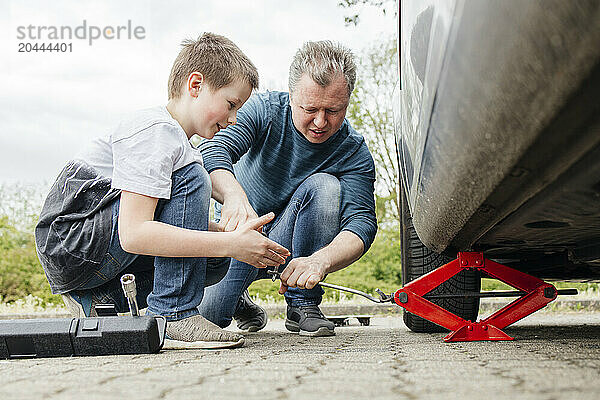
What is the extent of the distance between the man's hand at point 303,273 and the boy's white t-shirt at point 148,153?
1.77ft

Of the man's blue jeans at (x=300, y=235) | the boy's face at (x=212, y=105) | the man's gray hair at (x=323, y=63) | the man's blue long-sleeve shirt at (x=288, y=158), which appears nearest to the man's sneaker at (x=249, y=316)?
the man's blue jeans at (x=300, y=235)

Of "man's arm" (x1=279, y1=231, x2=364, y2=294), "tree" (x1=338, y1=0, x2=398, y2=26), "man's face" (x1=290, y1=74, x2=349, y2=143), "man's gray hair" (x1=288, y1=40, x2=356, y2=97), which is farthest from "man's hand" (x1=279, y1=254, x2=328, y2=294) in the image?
"tree" (x1=338, y1=0, x2=398, y2=26)

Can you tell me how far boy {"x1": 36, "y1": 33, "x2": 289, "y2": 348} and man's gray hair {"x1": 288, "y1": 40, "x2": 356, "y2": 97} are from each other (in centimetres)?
39

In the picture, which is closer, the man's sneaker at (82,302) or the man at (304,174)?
the man's sneaker at (82,302)

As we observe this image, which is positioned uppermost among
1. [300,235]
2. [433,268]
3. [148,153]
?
[148,153]

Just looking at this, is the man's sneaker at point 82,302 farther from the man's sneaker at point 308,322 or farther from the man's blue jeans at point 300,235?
the man's sneaker at point 308,322

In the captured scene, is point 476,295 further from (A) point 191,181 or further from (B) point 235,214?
(A) point 191,181

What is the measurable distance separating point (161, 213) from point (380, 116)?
693cm

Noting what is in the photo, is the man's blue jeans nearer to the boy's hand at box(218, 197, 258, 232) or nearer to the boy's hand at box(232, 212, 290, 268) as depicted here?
the boy's hand at box(218, 197, 258, 232)

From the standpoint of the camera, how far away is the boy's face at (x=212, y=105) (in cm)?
195

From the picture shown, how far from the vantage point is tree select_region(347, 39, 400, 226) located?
817 centimetres

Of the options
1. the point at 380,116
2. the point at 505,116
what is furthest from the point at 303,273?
the point at 380,116

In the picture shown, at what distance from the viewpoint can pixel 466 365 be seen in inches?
47.2

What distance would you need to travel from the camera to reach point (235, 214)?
2039 mm
